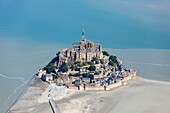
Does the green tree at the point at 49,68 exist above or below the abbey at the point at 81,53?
below

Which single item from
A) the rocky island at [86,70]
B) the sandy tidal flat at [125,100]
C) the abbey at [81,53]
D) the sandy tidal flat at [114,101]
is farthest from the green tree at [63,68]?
the sandy tidal flat at [125,100]

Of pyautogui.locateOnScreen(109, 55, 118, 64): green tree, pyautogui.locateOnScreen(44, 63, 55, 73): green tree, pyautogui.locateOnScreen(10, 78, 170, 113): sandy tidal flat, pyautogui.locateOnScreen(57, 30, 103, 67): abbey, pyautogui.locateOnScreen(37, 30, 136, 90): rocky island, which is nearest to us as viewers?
pyautogui.locateOnScreen(10, 78, 170, 113): sandy tidal flat

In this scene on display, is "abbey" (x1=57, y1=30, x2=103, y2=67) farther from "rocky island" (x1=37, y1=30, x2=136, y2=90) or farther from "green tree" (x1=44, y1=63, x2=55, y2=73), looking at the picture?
"green tree" (x1=44, y1=63, x2=55, y2=73)

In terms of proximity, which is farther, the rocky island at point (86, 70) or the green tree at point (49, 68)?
the green tree at point (49, 68)

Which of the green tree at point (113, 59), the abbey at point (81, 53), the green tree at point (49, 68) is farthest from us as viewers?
the green tree at point (113, 59)

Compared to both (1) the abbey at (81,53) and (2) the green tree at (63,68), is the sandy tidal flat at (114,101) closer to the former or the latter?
(2) the green tree at (63,68)

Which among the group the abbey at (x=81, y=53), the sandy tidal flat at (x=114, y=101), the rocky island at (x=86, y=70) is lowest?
the sandy tidal flat at (x=114, y=101)

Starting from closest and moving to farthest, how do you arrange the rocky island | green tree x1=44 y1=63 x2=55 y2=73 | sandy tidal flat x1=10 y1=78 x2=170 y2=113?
sandy tidal flat x1=10 y1=78 x2=170 y2=113, the rocky island, green tree x1=44 y1=63 x2=55 y2=73

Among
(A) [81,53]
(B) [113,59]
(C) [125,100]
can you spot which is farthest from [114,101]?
(B) [113,59]

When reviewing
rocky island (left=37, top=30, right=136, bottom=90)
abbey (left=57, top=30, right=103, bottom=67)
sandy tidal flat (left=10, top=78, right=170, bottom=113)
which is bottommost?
sandy tidal flat (left=10, top=78, right=170, bottom=113)

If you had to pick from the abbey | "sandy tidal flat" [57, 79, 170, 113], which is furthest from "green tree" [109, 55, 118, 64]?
"sandy tidal flat" [57, 79, 170, 113]

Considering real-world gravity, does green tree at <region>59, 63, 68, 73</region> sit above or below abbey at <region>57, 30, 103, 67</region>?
below
